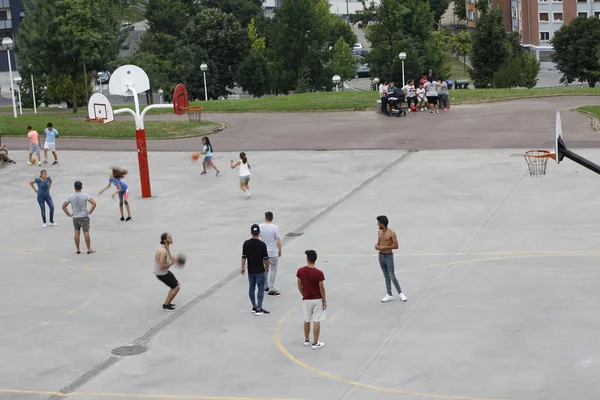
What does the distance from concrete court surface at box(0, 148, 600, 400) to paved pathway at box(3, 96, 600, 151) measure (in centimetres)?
504

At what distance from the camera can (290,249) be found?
2477 cm

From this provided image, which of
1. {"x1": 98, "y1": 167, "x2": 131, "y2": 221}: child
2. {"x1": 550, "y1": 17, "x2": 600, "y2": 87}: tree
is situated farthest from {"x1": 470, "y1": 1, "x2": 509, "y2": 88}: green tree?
{"x1": 98, "y1": 167, "x2": 131, "y2": 221}: child

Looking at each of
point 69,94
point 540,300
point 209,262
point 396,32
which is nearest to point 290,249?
point 209,262

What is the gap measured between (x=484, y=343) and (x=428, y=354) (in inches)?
41.1

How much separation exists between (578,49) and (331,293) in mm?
74038

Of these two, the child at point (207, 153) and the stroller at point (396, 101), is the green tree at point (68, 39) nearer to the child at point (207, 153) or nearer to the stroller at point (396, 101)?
the stroller at point (396, 101)

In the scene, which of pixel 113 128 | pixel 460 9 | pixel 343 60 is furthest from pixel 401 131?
pixel 460 9

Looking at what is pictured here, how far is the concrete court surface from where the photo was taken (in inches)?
626

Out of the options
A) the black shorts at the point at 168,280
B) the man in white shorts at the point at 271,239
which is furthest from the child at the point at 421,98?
the black shorts at the point at 168,280

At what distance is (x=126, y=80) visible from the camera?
111 feet

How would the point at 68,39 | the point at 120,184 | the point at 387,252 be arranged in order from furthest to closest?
the point at 68,39
the point at 120,184
the point at 387,252

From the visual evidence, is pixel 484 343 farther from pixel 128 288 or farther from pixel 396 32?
pixel 396 32

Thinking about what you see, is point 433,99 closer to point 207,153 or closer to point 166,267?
point 207,153

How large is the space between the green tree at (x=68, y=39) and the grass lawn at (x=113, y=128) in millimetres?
7863
